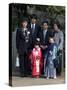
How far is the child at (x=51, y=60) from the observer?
1.56m

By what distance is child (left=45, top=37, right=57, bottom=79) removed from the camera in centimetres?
156

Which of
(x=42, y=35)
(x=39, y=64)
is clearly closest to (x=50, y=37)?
(x=42, y=35)

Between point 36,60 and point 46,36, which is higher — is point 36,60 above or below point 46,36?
below

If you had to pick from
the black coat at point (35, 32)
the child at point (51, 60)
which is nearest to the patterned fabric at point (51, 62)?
the child at point (51, 60)

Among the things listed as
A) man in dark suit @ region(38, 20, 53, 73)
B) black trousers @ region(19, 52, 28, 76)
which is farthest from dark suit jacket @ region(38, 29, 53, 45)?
black trousers @ region(19, 52, 28, 76)

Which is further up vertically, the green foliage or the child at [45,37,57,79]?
the green foliage

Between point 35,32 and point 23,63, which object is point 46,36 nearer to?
point 35,32

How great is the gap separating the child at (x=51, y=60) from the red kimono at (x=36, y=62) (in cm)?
5

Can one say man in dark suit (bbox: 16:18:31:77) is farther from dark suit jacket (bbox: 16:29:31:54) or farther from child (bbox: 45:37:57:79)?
child (bbox: 45:37:57:79)

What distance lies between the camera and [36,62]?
5.05ft

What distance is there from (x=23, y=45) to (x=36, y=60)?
119mm

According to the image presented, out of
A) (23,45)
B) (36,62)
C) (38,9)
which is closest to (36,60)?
(36,62)

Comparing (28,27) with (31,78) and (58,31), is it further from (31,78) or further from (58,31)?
(31,78)

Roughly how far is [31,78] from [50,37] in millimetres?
272
